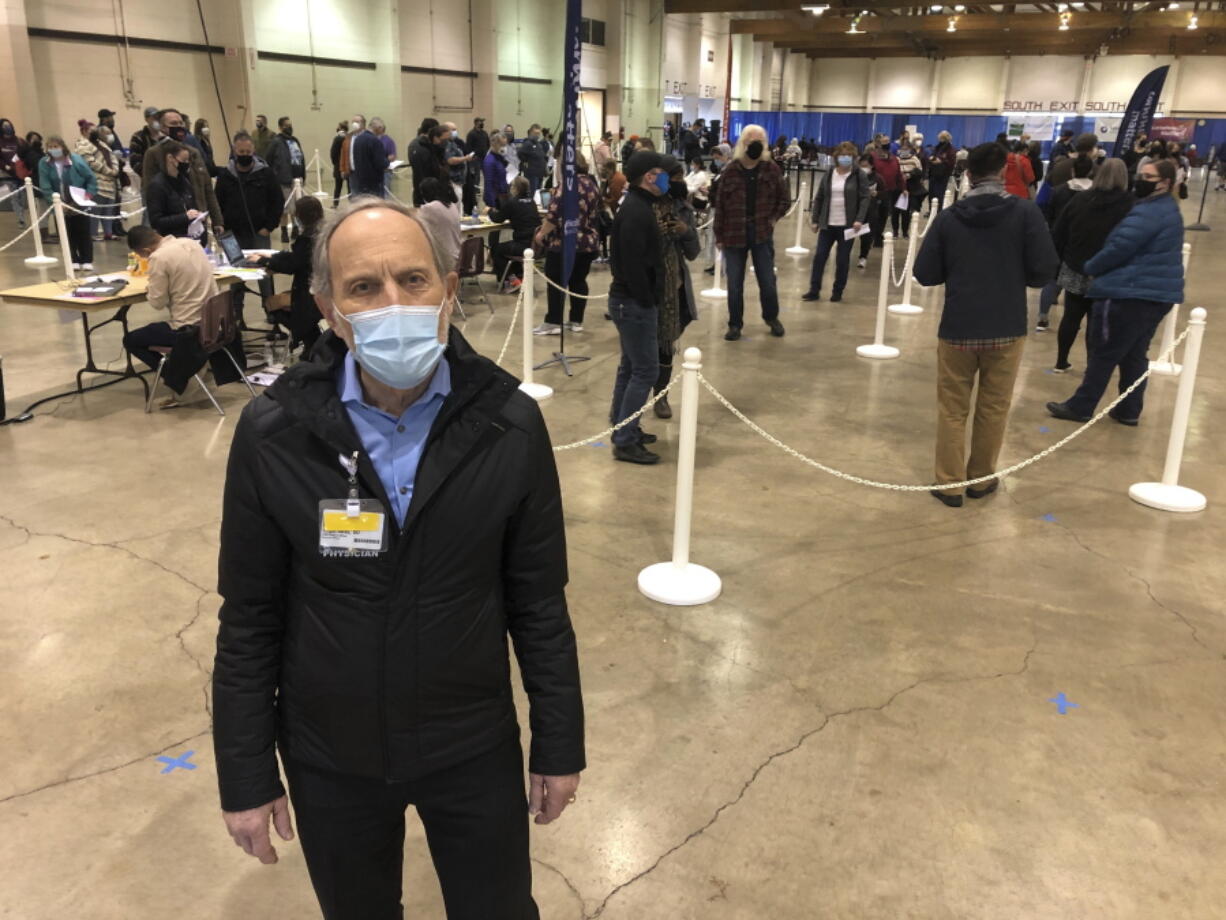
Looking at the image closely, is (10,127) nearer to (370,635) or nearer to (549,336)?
(549,336)

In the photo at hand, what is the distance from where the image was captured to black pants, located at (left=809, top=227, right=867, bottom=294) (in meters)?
9.79

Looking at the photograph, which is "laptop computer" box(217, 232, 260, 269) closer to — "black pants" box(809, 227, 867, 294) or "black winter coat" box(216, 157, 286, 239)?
"black winter coat" box(216, 157, 286, 239)

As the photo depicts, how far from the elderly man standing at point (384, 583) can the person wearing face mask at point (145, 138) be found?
852 cm

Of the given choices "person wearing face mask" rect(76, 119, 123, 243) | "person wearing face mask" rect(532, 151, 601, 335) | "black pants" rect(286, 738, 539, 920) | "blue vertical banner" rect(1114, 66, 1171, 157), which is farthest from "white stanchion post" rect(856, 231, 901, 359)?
"person wearing face mask" rect(76, 119, 123, 243)

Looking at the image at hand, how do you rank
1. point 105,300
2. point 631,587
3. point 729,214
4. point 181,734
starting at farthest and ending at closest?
point 729,214 → point 105,300 → point 631,587 → point 181,734

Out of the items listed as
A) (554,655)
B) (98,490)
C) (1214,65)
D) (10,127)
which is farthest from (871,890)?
(1214,65)

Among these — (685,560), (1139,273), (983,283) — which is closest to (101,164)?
(685,560)

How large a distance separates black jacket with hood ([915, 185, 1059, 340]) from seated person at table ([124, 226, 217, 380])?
4.52 metres

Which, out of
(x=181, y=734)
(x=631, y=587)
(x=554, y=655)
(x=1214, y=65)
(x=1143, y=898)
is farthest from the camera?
(x=1214, y=65)

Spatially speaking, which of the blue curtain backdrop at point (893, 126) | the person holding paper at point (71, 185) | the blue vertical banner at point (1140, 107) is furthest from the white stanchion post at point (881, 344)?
the blue curtain backdrop at point (893, 126)

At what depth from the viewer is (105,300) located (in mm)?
6074

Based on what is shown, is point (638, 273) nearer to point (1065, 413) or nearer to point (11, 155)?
point (1065, 413)

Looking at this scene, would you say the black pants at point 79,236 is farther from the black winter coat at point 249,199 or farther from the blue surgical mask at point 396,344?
the blue surgical mask at point 396,344

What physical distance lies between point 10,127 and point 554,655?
1561cm
